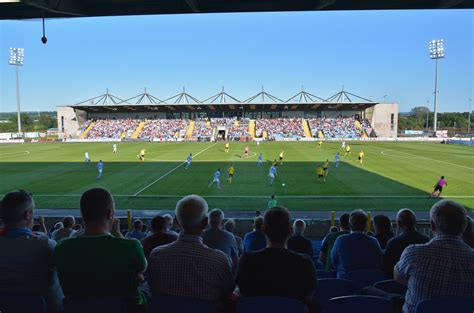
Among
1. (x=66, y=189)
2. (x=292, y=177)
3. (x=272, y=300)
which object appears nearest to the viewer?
(x=272, y=300)

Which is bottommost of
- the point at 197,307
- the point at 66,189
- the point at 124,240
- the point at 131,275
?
the point at 66,189

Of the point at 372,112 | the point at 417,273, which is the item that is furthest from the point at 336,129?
the point at 417,273

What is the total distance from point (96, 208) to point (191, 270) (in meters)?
0.97

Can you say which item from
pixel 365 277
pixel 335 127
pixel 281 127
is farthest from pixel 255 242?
pixel 335 127

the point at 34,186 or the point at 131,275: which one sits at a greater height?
the point at 131,275

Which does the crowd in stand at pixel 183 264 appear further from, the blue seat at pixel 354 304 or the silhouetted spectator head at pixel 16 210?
the blue seat at pixel 354 304

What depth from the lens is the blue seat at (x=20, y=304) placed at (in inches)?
120

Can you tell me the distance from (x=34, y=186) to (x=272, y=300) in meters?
24.7

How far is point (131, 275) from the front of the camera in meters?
3.10

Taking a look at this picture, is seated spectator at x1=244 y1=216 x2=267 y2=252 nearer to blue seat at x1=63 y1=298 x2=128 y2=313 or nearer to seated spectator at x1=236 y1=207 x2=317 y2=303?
seated spectator at x1=236 y1=207 x2=317 y2=303

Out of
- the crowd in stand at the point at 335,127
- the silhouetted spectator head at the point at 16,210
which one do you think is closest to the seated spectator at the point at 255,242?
the silhouetted spectator head at the point at 16,210

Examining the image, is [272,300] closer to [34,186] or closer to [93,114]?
[34,186]

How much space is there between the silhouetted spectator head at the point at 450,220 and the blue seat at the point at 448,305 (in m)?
0.60

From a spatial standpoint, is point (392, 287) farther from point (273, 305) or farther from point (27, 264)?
point (27, 264)
